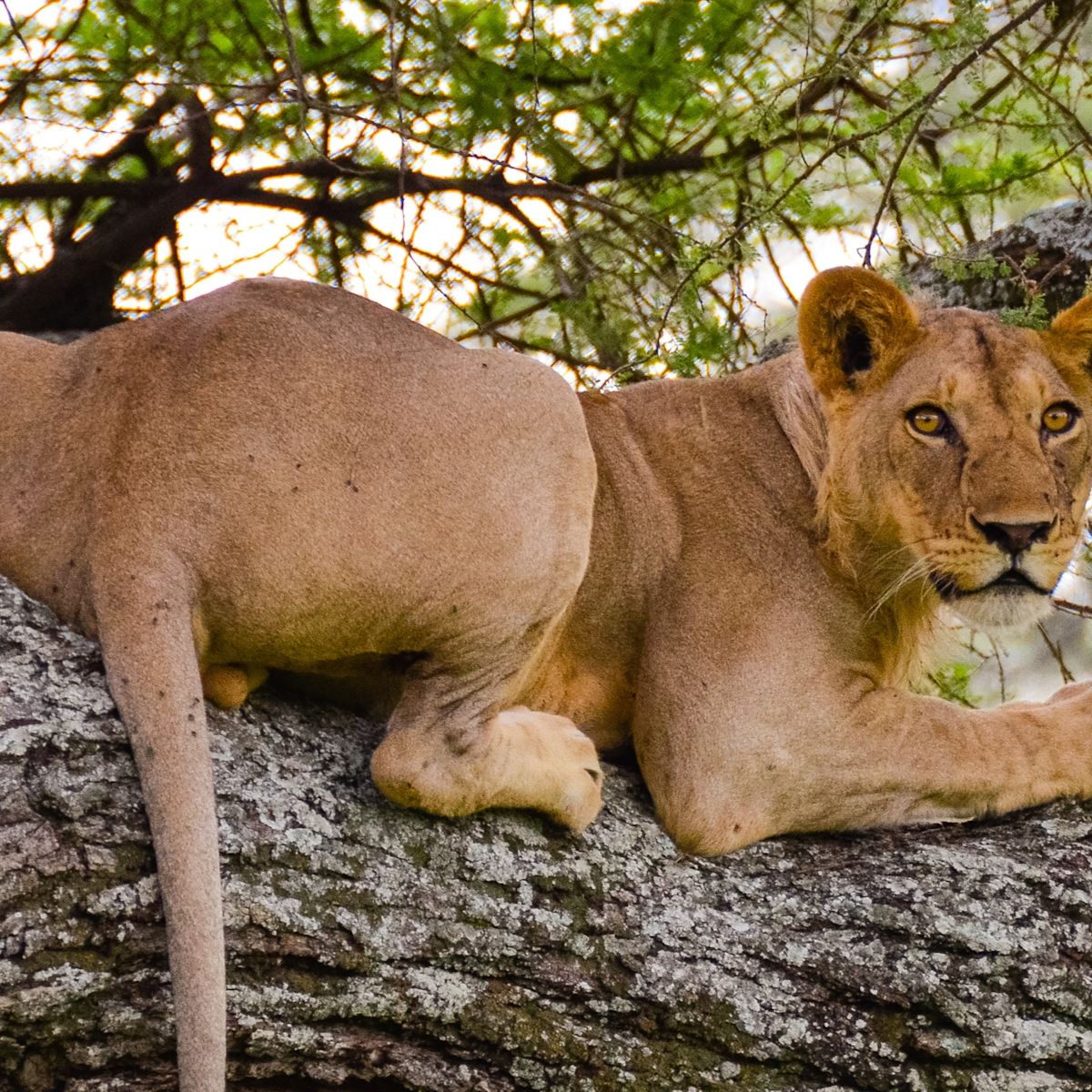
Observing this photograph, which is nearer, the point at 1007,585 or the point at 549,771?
the point at 549,771

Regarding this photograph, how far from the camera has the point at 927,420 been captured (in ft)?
11.8

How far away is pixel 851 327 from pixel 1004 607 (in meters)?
0.86

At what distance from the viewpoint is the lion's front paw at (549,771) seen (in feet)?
10.1

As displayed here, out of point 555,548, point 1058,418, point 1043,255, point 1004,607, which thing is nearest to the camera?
point 555,548

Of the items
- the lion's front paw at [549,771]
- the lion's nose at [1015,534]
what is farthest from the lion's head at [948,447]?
the lion's front paw at [549,771]

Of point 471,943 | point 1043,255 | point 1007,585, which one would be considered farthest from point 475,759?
point 1043,255

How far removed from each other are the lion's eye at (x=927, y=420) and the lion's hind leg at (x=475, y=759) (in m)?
1.17

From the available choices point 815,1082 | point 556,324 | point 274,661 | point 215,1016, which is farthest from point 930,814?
point 556,324

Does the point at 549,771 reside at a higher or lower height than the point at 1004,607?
lower

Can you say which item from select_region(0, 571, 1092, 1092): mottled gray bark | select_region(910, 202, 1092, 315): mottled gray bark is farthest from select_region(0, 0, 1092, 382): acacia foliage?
select_region(0, 571, 1092, 1092): mottled gray bark

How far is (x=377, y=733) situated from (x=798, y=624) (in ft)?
3.70

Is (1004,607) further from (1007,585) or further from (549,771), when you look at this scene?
(549,771)

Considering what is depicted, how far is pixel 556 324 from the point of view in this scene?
5301 millimetres

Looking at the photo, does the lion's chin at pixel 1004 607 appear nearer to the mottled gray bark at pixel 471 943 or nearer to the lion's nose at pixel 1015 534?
the lion's nose at pixel 1015 534
